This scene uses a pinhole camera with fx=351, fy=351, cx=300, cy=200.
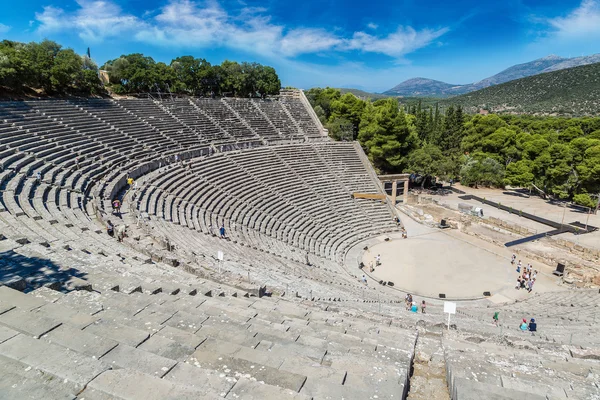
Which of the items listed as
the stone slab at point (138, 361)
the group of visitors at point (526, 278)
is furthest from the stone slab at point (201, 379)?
the group of visitors at point (526, 278)

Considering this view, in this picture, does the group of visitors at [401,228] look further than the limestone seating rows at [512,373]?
Yes

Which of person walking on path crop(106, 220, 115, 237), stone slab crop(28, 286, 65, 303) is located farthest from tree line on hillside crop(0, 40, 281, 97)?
stone slab crop(28, 286, 65, 303)

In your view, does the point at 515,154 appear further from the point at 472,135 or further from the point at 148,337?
the point at 148,337

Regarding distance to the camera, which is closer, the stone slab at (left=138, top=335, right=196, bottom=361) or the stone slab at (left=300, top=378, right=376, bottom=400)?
the stone slab at (left=300, top=378, right=376, bottom=400)

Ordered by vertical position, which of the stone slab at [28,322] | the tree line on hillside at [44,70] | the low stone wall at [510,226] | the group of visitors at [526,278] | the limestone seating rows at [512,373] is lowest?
the group of visitors at [526,278]

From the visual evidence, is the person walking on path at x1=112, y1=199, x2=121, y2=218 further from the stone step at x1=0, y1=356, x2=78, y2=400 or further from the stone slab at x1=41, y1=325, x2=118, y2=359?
the stone step at x1=0, y1=356, x2=78, y2=400

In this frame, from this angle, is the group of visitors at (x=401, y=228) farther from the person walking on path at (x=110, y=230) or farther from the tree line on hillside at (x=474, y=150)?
the person walking on path at (x=110, y=230)

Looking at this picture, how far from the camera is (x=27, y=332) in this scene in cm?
454

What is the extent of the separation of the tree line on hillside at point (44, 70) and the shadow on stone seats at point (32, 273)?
25.3 meters

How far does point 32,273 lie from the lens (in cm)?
760

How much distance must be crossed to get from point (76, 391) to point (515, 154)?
2016 inches

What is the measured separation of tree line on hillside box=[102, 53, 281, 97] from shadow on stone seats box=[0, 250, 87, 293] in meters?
36.1

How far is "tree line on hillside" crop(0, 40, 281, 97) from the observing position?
28.3 metres

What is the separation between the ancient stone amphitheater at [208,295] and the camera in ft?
13.6
